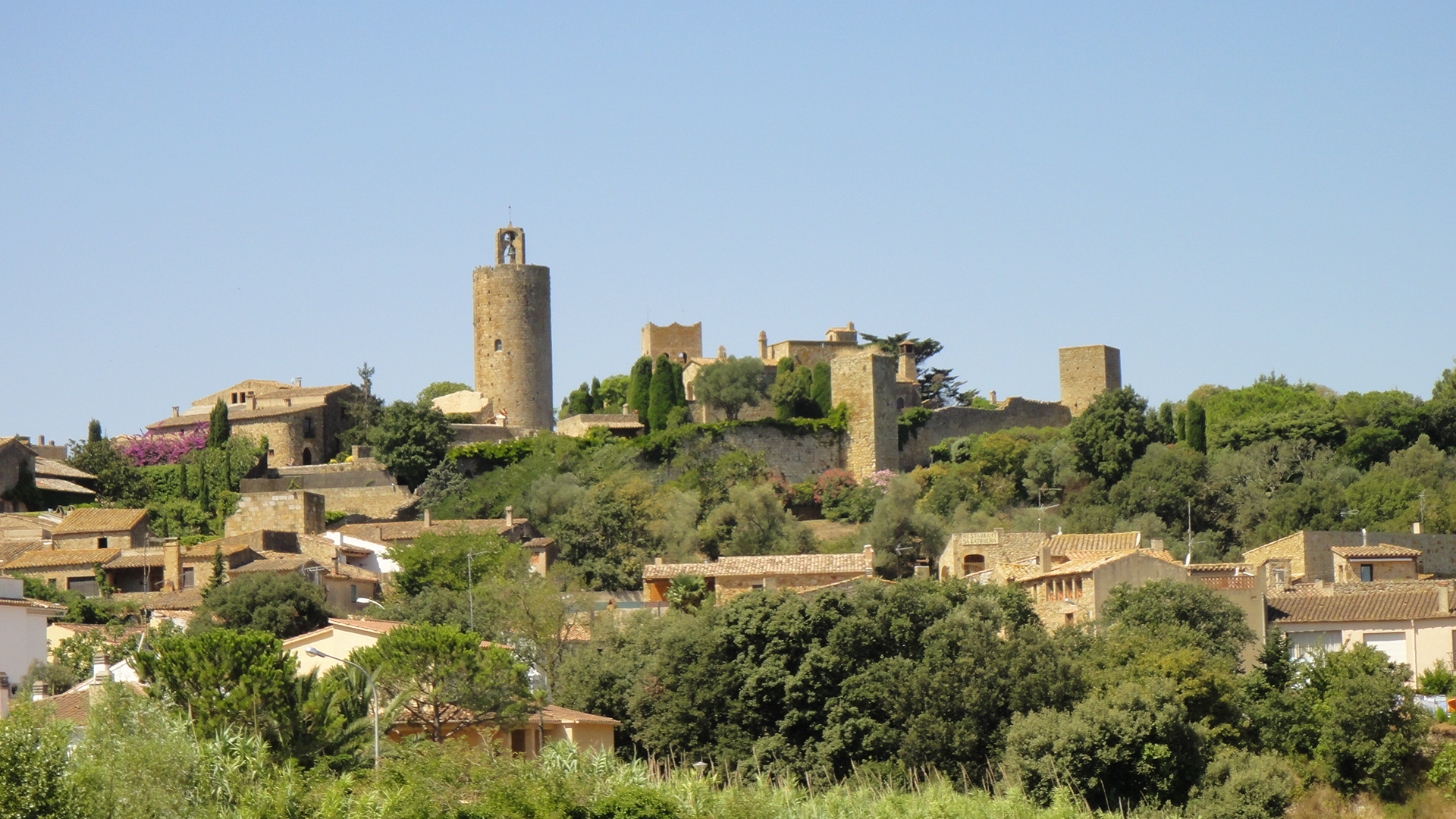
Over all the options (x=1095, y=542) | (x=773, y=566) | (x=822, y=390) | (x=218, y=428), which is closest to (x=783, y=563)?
(x=773, y=566)

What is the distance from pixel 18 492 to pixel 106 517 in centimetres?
579

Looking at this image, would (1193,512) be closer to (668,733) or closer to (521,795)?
(668,733)

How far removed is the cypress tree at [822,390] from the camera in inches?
2297

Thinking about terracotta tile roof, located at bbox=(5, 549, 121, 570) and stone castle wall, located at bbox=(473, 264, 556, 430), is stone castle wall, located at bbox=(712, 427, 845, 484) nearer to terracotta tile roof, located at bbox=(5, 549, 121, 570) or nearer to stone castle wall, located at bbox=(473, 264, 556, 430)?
stone castle wall, located at bbox=(473, 264, 556, 430)

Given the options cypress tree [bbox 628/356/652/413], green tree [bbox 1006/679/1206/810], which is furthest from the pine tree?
green tree [bbox 1006/679/1206/810]

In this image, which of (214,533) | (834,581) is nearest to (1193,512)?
(834,581)

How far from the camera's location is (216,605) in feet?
120

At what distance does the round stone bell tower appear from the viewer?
62.2 m

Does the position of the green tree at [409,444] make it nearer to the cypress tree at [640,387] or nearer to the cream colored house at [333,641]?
the cypress tree at [640,387]

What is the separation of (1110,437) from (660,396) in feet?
44.1

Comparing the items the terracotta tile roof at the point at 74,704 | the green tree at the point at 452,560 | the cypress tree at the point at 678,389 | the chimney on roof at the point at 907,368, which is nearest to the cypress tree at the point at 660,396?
the cypress tree at the point at 678,389

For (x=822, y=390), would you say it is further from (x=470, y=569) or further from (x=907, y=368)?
(x=470, y=569)

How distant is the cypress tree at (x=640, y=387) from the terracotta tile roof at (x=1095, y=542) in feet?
65.6

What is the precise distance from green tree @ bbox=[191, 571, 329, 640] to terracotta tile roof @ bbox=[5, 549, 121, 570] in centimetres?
652
